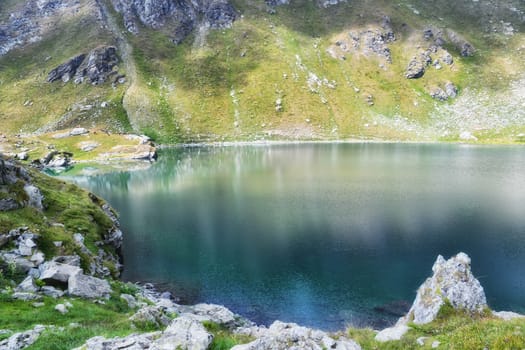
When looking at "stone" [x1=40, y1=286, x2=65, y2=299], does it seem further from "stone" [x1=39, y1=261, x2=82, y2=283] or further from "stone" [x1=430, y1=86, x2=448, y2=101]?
"stone" [x1=430, y1=86, x2=448, y2=101]

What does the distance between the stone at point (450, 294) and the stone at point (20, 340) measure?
19862 millimetres

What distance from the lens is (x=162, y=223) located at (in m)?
60.8

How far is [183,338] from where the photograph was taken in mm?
14398

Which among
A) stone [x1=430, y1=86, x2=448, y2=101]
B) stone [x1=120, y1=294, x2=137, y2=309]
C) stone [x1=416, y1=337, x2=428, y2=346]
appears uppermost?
stone [x1=430, y1=86, x2=448, y2=101]

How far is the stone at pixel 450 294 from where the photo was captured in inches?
907

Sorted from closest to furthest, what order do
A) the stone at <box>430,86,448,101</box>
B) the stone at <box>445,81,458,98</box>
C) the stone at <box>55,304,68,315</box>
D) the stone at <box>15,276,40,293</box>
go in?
the stone at <box>55,304,68,315</box>, the stone at <box>15,276,40,293</box>, the stone at <box>430,86,448,101</box>, the stone at <box>445,81,458,98</box>

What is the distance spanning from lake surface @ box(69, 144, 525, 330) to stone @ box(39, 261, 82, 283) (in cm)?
1429

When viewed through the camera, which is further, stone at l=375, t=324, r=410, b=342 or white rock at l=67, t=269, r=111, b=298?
white rock at l=67, t=269, r=111, b=298

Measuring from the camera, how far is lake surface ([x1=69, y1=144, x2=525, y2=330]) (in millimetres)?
36156

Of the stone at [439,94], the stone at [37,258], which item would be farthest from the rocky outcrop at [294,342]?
the stone at [439,94]

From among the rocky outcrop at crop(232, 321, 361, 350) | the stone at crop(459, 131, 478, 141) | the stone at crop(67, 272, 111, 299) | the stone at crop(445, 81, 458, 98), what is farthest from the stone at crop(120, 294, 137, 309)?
the stone at crop(445, 81, 458, 98)

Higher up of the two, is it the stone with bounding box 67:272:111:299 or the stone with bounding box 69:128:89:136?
the stone with bounding box 69:128:89:136

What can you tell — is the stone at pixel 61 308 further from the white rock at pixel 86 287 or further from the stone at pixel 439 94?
the stone at pixel 439 94

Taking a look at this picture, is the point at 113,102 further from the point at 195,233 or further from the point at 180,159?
the point at 195,233
